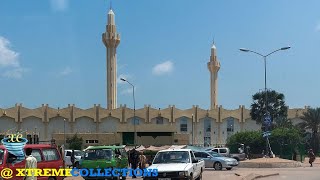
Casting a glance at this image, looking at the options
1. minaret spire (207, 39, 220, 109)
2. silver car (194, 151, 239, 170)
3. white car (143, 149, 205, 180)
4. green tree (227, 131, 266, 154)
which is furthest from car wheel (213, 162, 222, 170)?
minaret spire (207, 39, 220, 109)

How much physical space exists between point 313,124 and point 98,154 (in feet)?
205

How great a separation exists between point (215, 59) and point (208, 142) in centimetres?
3205

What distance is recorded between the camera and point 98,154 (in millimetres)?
21812

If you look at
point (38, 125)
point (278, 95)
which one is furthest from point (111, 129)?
point (278, 95)

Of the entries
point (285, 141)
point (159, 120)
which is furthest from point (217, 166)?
point (159, 120)

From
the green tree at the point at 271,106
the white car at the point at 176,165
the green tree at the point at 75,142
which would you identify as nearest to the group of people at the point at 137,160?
the white car at the point at 176,165

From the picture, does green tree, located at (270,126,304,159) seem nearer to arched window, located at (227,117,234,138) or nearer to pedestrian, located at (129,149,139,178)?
arched window, located at (227,117,234,138)

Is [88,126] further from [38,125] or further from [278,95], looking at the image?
[278,95]

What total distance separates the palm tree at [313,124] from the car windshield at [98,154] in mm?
61296

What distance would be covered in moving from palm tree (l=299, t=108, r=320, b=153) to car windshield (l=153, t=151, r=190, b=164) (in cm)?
6253

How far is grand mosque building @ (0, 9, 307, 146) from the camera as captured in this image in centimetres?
9175

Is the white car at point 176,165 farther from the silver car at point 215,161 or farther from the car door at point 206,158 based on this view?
the car door at point 206,158

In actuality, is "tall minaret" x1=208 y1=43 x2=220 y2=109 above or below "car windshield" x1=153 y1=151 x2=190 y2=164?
above

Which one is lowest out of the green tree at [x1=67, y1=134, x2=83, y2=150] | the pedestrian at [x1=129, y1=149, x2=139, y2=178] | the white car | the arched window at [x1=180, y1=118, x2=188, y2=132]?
the green tree at [x1=67, y1=134, x2=83, y2=150]
